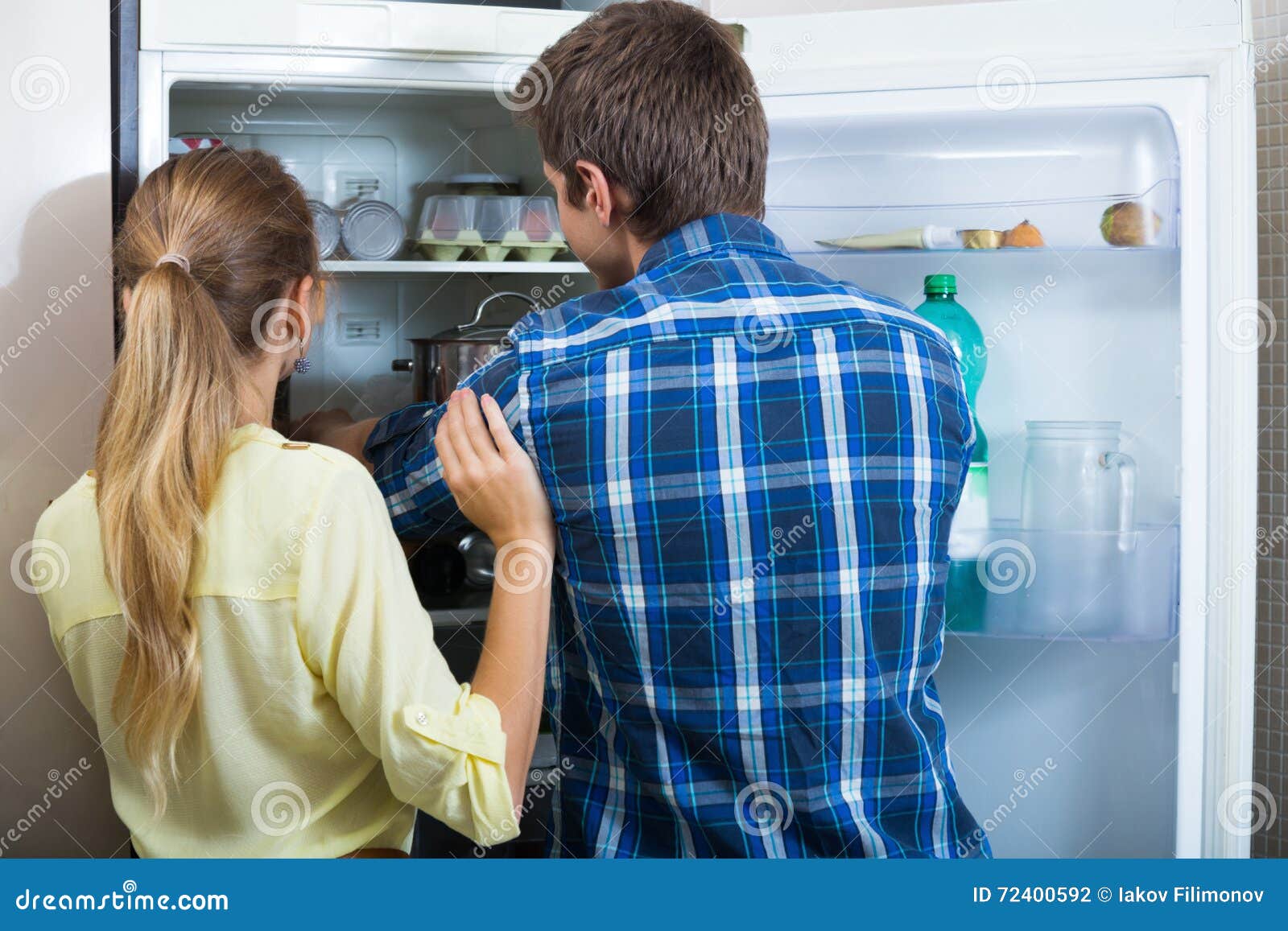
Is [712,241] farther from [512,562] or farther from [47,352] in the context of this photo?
[47,352]

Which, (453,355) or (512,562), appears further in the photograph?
(453,355)

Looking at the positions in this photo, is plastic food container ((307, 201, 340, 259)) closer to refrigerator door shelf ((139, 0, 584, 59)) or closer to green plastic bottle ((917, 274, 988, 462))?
refrigerator door shelf ((139, 0, 584, 59))

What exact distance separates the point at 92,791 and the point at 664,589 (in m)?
0.72

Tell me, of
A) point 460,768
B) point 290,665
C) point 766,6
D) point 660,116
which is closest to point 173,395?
point 290,665

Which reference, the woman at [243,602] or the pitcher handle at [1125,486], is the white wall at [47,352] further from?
the pitcher handle at [1125,486]

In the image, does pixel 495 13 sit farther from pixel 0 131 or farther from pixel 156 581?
pixel 156 581

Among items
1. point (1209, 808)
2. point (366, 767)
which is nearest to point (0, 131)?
point (366, 767)

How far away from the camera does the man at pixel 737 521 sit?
82 cm

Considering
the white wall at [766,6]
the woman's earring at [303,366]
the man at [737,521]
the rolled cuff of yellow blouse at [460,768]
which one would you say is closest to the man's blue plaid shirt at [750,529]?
the man at [737,521]

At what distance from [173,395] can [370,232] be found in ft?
2.00

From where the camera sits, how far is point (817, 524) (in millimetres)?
826

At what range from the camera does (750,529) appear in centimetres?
82

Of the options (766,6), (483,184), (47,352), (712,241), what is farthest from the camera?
(766,6)

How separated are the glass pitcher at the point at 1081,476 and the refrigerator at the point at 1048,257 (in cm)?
2
